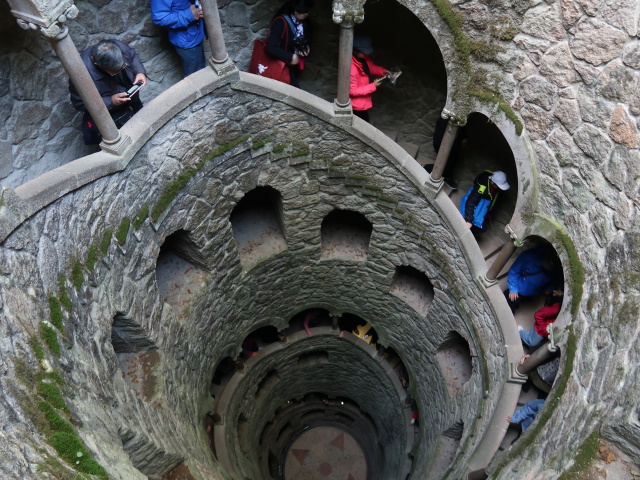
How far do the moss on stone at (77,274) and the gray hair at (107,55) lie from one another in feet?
6.76

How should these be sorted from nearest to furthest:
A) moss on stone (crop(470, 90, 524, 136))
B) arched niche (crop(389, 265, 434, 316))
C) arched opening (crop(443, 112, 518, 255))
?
moss on stone (crop(470, 90, 524, 136)), arched opening (crop(443, 112, 518, 255)), arched niche (crop(389, 265, 434, 316))

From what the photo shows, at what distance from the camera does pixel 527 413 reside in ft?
21.7

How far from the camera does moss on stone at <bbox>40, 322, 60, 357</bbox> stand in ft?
13.7

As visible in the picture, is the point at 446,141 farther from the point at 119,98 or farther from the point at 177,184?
the point at 119,98

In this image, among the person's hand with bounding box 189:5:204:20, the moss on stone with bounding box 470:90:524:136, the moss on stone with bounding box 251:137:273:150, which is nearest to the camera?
the person's hand with bounding box 189:5:204:20

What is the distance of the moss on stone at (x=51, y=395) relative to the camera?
3.88 metres

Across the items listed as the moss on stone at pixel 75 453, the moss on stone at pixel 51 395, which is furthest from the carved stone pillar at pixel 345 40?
the moss on stone at pixel 75 453

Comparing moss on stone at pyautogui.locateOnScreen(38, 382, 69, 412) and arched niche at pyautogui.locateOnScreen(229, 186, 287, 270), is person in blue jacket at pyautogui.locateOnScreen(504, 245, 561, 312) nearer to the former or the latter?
arched niche at pyautogui.locateOnScreen(229, 186, 287, 270)

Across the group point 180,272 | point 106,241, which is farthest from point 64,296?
point 180,272

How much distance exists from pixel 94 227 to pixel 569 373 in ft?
17.6

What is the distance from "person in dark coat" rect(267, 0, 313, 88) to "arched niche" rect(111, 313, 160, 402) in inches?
155

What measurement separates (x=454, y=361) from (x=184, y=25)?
7197mm

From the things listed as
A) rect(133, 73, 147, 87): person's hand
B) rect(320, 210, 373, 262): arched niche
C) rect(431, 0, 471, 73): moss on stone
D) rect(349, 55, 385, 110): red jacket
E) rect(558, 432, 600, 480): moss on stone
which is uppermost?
rect(431, 0, 471, 73): moss on stone

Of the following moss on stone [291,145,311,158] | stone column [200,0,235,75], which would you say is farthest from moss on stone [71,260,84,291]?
moss on stone [291,145,311,158]
